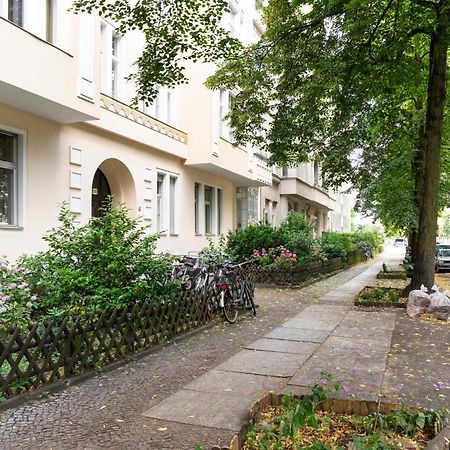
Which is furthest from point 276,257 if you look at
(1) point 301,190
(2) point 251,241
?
(1) point 301,190

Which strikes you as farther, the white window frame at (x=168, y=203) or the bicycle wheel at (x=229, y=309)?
the white window frame at (x=168, y=203)

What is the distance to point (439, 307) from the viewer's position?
10.1 m

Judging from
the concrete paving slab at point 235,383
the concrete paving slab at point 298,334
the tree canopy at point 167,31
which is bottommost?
the concrete paving slab at point 298,334

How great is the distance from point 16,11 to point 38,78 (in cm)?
154

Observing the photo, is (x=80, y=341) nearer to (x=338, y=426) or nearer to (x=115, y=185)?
(x=338, y=426)

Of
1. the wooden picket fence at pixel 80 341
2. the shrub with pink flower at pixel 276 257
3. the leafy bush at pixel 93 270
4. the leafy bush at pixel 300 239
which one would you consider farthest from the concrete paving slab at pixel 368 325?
the leafy bush at pixel 300 239

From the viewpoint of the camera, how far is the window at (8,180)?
33.0ft

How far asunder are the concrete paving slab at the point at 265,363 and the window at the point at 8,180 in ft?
19.4

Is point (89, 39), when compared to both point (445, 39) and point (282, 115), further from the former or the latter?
point (445, 39)

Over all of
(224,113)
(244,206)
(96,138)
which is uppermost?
(224,113)

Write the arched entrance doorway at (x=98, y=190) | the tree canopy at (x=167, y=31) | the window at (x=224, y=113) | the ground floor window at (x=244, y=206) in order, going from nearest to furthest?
1. the tree canopy at (x=167, y=31)
2. the arched entrance doorway at (x=98, y=190)
3. the window at (x=224, y=113)
4. the ground floor window at (x=244, y=206)

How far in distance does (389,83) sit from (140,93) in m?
5.91

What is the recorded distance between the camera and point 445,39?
8.46 m

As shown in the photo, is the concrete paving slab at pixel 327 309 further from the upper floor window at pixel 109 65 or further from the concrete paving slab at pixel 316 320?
the upper floor window at pixel 109 65
